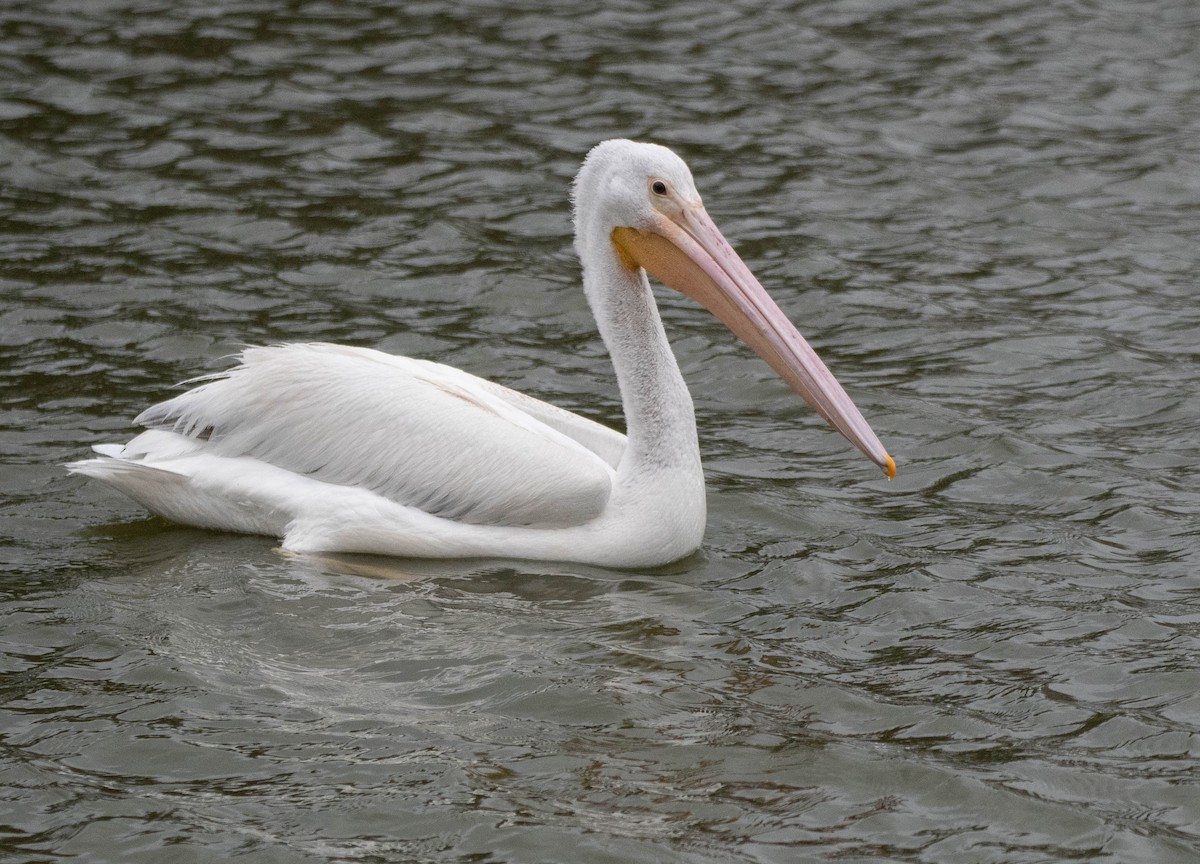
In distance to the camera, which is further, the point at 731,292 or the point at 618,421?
the point at 618,421

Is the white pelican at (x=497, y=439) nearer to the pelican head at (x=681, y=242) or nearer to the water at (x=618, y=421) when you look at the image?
the pelican head at (x=681, y=242)

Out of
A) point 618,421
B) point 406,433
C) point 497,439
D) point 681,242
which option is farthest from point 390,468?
point 618,421

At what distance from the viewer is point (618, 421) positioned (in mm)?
5957

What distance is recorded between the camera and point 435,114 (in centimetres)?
851

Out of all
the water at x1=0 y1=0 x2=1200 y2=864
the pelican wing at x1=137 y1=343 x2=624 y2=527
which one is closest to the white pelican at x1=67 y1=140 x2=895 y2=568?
the pelican wing at x1=137 y1=343 x2=624 y2=527

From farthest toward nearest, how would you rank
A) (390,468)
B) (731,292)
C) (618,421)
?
(618,421) < (390,468) < (731,292)

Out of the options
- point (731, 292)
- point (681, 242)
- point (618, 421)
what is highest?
point (681, 242)

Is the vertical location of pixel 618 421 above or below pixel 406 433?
below

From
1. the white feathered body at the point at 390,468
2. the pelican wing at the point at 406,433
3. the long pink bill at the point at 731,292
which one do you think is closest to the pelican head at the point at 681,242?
the long pink bill at the point at 731,292

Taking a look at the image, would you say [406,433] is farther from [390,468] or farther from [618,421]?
[618,421]

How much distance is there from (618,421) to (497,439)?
4.09ft

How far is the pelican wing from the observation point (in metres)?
4.73

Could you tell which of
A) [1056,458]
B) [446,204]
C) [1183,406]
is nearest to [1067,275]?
[1183,406]

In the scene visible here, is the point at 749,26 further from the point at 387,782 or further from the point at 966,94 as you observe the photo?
the point at 387,782
